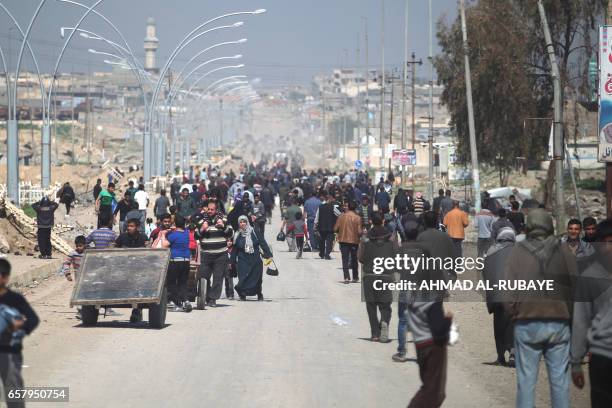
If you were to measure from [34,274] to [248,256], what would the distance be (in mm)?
6796

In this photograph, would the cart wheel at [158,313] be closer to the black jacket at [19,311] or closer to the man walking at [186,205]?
the black jacket at [19,311]

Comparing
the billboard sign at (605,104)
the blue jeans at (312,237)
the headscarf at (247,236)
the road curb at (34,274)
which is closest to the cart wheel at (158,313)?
the headscarf at (247,236)

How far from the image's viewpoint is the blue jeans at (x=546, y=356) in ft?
29.4

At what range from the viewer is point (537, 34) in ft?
166

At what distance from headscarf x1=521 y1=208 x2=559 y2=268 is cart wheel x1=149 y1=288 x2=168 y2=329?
7.77 meters

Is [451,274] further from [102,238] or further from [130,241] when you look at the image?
[102,238]

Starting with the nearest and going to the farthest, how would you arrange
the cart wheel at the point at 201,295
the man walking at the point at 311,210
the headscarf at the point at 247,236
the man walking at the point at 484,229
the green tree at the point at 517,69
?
the cart wheel at the point at 201,295
the headscarf at the point at 247,236
the man walking at the point at 484,229
the man walking at the point at 311,210
the green tree at the point at 517,69

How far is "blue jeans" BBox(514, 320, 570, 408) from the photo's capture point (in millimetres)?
8953

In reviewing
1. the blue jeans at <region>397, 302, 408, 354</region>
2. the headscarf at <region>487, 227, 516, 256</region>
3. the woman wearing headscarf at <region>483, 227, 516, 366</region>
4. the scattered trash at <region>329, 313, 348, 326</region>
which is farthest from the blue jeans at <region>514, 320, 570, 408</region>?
the scattered trash at <region>329, 313, 348, 326</region>

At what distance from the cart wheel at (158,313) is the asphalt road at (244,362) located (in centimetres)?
19

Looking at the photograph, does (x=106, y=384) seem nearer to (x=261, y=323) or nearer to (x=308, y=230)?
(x=261, y=323)

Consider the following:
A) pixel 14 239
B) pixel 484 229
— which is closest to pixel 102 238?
pixel 484 229

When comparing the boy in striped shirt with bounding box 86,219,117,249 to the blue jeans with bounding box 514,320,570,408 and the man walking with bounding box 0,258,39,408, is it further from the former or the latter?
the blue jeans with bounding box 514,320,570,408

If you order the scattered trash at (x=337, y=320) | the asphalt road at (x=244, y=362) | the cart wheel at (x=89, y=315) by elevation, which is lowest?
the scattered trash at (x=337, y=320)
